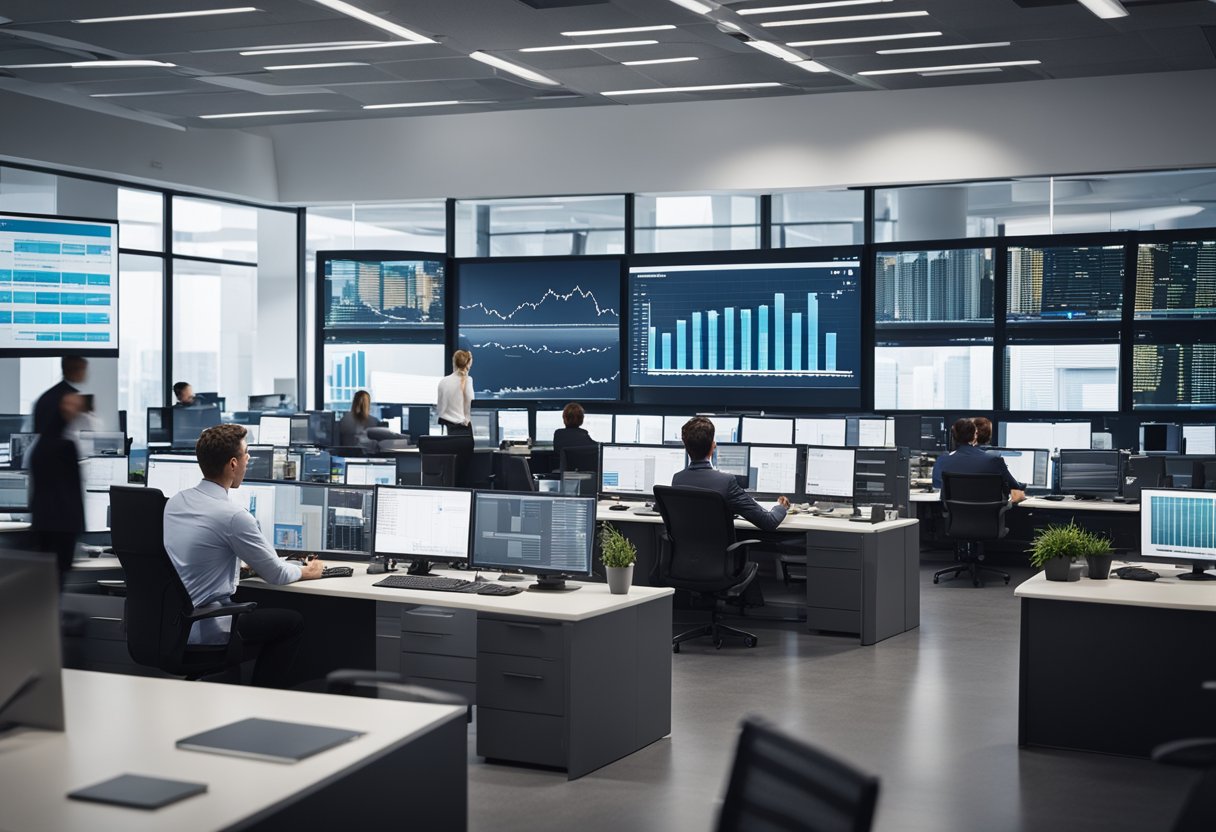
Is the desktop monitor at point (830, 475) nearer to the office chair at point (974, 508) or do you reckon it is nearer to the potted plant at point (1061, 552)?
the office chair at point (974, 508)

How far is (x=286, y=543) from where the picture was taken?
6047 millimetres

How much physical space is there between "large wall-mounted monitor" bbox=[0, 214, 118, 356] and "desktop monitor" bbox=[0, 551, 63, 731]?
9.05m

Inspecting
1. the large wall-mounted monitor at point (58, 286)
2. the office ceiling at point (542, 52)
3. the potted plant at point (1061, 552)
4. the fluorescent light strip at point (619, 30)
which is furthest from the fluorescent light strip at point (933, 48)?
the large wall-mounted monitor at point (58, 286)

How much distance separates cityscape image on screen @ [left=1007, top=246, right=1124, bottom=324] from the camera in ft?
37.7

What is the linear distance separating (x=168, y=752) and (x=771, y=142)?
10.4 m

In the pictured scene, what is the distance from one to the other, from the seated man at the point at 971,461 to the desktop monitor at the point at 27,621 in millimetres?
7648

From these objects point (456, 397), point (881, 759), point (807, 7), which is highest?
point (807, 7)

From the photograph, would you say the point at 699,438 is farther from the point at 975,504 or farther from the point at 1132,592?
the point at 975,504

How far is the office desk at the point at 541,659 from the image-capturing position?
16.3ft

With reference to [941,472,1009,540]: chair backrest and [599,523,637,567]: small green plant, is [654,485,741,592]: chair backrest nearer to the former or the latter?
[599,523,637,567]: small green plant

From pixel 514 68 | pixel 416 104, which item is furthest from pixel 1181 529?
pixel 416 104

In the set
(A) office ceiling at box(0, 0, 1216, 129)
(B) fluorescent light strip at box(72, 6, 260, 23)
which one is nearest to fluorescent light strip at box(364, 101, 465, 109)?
(A) office ceiling at box(0, 0, 1216, 129)

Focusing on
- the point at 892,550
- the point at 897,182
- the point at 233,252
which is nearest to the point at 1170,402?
the point at 897,182

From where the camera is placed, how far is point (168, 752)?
2959mm
